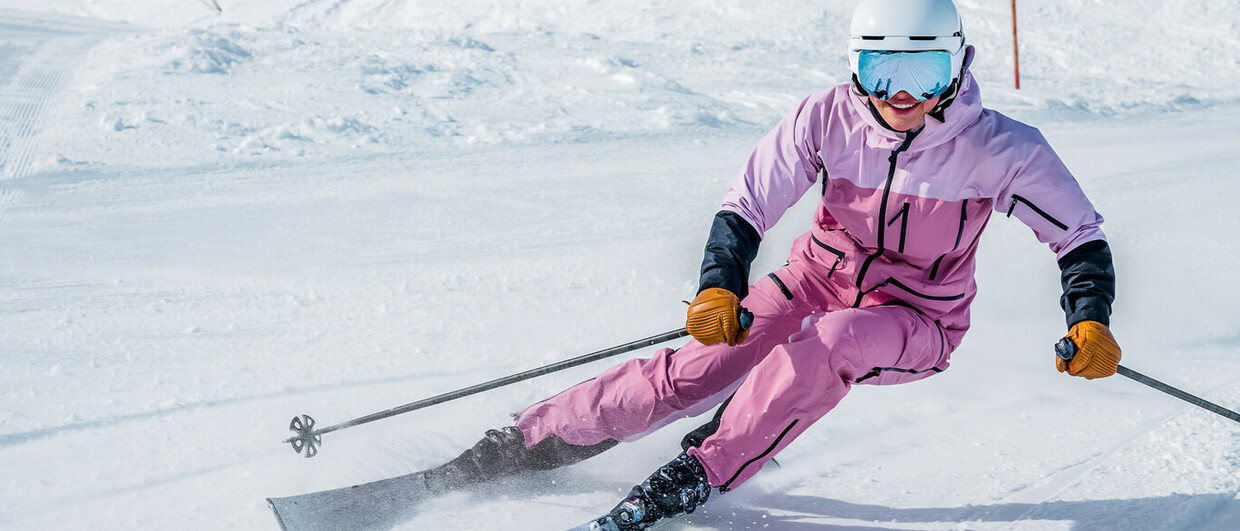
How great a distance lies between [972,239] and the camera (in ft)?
8.21

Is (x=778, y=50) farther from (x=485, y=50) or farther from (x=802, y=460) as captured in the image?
(x=802, y=460)

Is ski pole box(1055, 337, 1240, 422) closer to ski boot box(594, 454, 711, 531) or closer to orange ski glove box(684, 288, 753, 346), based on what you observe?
orange ski glove box(684, 288, 753, 346)

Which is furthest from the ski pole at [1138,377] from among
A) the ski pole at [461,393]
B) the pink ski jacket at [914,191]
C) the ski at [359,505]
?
the ski at [359,505]

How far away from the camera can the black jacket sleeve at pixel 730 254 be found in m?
2.37

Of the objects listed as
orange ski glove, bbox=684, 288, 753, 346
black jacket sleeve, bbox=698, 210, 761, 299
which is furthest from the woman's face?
orange ski glove, bbox=684, 288, 753, 346

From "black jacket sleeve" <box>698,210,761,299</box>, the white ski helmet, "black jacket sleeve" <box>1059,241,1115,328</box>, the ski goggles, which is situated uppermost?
the white ski helmet

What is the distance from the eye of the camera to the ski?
2.45m

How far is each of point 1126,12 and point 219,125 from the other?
1077 centimetres

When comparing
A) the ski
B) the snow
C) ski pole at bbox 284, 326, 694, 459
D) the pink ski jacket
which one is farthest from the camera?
the snow

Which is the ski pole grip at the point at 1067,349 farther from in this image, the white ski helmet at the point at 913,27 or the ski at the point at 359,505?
the ski at the point at 359,505

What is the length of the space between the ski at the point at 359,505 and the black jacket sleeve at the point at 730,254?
91cm

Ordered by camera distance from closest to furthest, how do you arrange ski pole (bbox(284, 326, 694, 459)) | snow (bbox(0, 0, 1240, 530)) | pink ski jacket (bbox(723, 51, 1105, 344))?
pink ski jacket (bbox(723, 51, 1105, 344)) → ski pole (bbox(284, 326, 694, 459)) → snow (bbox(0, 0, 1240, 530))

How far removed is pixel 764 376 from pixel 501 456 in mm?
772

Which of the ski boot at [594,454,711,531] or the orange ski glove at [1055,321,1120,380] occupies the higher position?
the orange ski glove at [1055,321,1120,380]
